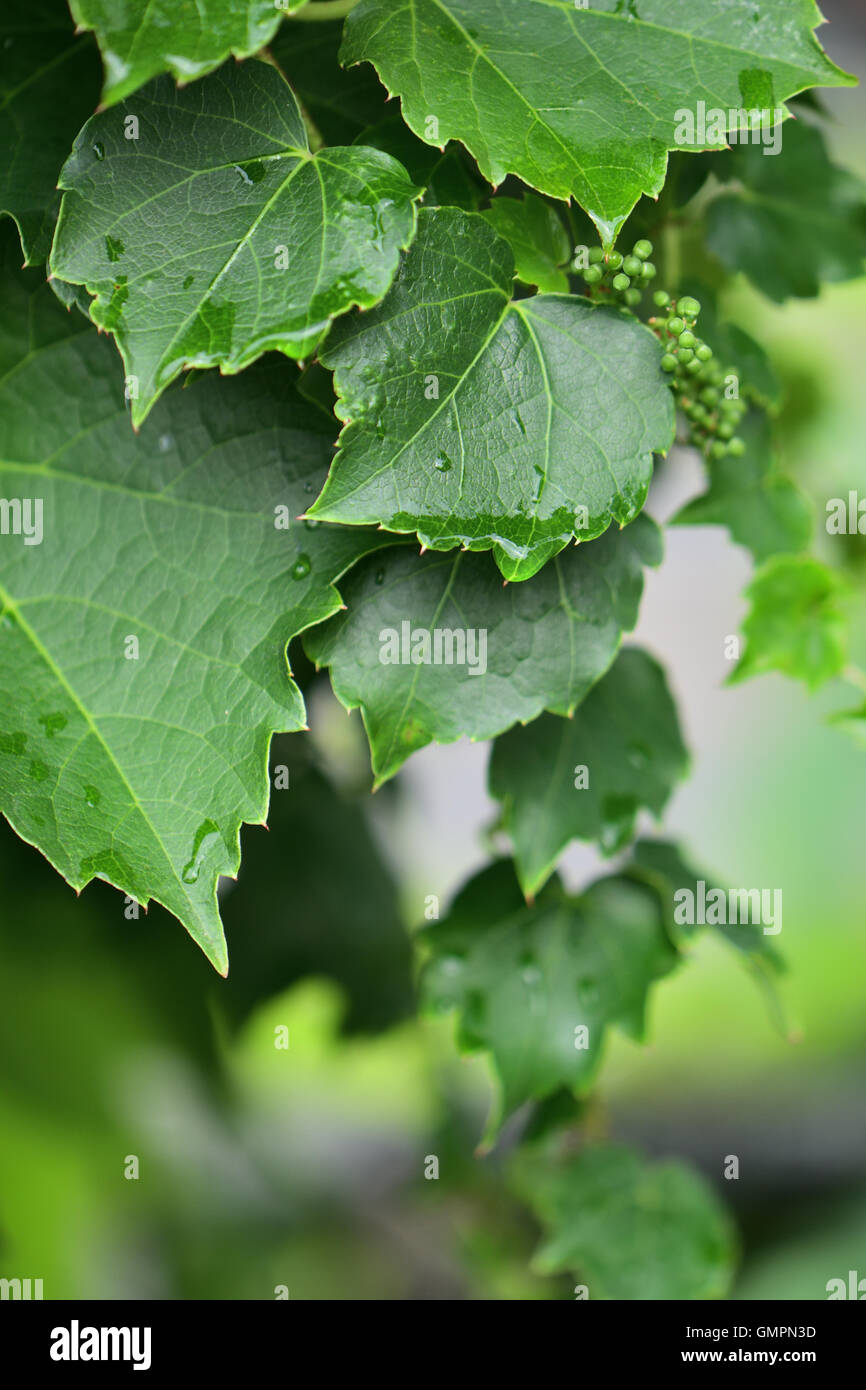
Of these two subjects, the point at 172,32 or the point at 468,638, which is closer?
the point at 172,32

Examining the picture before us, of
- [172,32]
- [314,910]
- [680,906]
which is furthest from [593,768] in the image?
[172,32]

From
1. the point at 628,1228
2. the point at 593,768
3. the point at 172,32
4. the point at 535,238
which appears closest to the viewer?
the point at 172,32

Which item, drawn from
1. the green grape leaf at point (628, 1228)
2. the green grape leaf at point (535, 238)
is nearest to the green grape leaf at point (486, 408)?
the green grape leaf at point (535, 238)

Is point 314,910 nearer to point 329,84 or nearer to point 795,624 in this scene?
point 795,624

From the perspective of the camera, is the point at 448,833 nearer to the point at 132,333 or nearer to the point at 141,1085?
the point at 141,1085

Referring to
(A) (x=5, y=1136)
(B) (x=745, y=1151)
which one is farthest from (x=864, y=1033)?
(A) (x=5, y=1136)

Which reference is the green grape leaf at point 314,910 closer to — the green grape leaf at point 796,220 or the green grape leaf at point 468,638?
the green grape leaf at point 468,638
